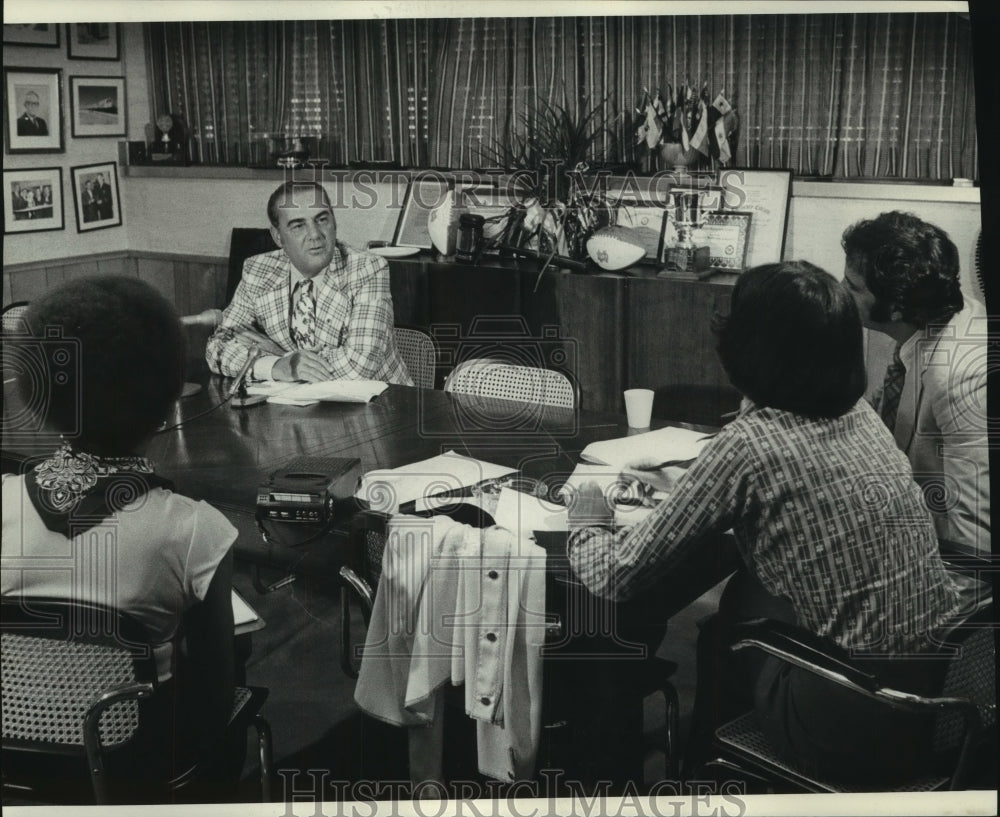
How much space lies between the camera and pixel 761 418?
5.71 feet

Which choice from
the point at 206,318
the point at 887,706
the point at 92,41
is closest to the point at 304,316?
the point at 206,318

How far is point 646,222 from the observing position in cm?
339

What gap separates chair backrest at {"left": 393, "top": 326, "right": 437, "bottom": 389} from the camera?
3.34 metres

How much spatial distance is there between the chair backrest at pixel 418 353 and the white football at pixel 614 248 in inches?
24.9

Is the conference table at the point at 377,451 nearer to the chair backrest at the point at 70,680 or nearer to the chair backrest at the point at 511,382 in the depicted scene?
the chair backrest at the point at 511,382

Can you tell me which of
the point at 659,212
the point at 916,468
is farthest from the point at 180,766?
the point at 659,212

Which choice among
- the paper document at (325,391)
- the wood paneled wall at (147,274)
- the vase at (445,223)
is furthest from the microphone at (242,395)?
the vase at (445,223)

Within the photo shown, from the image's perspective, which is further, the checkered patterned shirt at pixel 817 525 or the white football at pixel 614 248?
the white football at pixel 614 248

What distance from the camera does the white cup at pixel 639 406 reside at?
2.35 meters

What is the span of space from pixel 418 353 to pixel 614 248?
0.74 meters

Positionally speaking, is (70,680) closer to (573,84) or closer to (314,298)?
(314,298)

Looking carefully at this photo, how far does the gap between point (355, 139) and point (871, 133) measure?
1.73 metres

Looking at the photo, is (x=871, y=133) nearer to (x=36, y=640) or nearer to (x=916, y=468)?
(x=916, y=468)

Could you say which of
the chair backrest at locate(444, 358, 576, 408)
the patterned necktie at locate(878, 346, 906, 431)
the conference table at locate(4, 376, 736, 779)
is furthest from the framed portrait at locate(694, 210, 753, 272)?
the patterned necktie at locate(878, 346, 906, 431)
